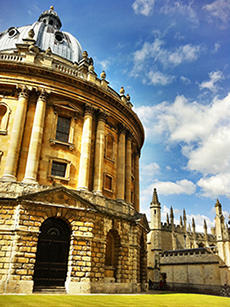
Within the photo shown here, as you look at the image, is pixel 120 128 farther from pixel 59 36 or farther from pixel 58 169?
pixel 59 36

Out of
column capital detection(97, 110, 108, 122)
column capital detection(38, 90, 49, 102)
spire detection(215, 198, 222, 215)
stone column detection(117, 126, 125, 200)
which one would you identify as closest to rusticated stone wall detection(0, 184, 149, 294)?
stone column detection(117, 126, 125, 200)

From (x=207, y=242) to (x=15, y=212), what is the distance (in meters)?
74.1

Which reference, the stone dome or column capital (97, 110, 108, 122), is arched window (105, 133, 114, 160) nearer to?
column capital (97, 110, 108, 122)

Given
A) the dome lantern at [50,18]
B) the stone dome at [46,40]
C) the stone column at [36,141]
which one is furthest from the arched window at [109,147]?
the dome lantern at [50,18]

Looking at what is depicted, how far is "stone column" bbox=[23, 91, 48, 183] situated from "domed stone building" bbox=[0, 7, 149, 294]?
0.26 ft

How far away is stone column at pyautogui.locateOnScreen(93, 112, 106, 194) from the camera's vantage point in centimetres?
2358

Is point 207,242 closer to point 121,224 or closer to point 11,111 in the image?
point 121,224

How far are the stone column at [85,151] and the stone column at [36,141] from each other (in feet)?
12.1

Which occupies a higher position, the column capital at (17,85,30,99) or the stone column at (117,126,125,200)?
the column capital at (17,85,30,99)

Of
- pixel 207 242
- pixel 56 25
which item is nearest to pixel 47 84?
pixel 56 25

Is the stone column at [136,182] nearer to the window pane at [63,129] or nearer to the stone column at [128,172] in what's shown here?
the stone column at [128,172]

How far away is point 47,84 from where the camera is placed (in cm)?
2356

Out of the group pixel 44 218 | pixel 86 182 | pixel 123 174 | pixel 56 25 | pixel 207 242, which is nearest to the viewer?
pixel 44 218

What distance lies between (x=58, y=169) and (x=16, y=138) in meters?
4.10
